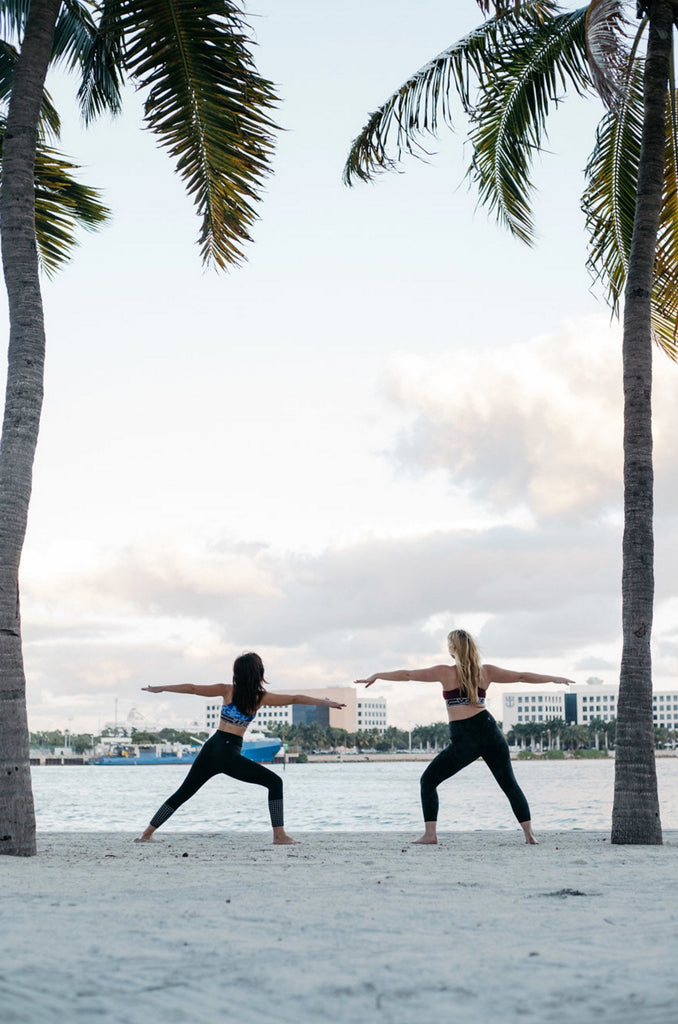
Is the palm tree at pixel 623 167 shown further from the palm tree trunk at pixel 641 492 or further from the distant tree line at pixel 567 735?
the distant tree line at pixel 567 735

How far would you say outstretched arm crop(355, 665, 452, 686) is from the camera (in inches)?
362

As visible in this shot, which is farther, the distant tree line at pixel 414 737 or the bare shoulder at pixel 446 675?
the distant tree line at pixel 414 737

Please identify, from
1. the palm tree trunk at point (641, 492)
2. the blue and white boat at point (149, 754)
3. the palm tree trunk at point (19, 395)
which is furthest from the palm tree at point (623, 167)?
the blue and white boat at point (149, 754)

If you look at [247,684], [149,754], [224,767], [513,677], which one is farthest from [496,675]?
[149,754]

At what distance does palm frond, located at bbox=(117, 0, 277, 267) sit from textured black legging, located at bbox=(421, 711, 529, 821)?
20.3 feet

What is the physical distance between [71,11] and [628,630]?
9214 millimetres

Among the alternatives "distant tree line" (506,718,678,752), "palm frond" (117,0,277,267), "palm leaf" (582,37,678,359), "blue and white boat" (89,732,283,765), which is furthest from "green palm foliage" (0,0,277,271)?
"distant tree line" (506,718,678,752)

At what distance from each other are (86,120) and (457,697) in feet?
27.7

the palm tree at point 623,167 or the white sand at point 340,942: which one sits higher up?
the palm tree at point 623,167

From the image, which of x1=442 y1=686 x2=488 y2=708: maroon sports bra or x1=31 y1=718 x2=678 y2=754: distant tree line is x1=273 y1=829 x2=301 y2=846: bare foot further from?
x1=31 y1=718 x2=678 y2=754: distant tree line

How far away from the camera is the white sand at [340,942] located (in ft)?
12.3

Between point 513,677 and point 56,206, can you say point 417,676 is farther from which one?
point 56,206

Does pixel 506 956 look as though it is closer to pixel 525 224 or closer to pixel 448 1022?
pixel 448 1022

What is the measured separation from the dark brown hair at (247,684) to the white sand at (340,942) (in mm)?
1728
